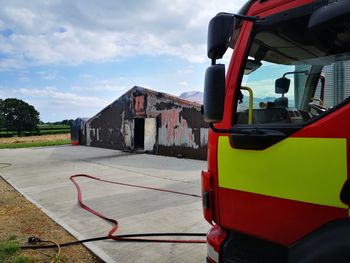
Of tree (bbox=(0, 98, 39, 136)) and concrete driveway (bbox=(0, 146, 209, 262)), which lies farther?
tree (bbox=(0, 98, 39, 136))

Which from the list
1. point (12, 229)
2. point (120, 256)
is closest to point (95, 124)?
point (12, 229)

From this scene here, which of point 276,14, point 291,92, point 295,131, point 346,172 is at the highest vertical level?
point 276,14

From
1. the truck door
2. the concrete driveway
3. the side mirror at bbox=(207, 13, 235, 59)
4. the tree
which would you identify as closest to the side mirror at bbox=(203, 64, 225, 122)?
the side mirror at bbox=(207, 13, 235, 59)

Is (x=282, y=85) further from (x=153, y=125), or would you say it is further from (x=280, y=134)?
(x=153, y=125)

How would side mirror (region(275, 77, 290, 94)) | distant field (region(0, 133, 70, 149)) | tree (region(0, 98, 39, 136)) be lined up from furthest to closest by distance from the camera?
1. tree (region(0, 98, 39, 136))
2. distant field (region(0, 133, 70, 149))
3. side mirror (region(275, 77, 290, 94))

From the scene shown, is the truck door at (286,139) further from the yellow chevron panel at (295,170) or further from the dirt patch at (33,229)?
the dirt patch at (33,229)

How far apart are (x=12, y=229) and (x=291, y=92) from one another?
5284 millimetres

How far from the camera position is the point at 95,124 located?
2622 centimetres

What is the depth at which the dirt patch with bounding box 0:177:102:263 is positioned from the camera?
14.7ft

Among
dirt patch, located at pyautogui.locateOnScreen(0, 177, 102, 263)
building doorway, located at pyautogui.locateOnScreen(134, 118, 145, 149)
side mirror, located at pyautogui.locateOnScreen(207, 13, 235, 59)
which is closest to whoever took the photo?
side mirror, located at pyautogui.locateOnScreen(207, 13, 235, 59)

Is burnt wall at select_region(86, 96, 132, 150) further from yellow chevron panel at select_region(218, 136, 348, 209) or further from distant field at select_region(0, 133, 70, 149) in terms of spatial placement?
yellow chevron panel at select_region(218, 136, 348, 209)

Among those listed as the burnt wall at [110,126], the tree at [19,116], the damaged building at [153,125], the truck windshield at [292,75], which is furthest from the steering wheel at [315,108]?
the tree at [19,116]

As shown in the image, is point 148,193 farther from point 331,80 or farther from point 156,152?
point 156,152

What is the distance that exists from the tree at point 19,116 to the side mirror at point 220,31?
184 feet
